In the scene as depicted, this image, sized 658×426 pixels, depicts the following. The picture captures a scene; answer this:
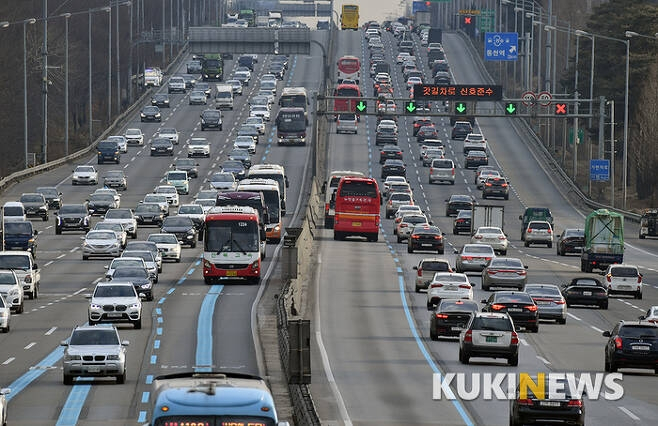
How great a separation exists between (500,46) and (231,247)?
290 ft

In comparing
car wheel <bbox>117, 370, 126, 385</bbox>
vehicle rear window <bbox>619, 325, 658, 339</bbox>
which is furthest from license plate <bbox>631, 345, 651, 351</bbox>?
car wheel <bbox>117, 370, 126, 385</bbox>

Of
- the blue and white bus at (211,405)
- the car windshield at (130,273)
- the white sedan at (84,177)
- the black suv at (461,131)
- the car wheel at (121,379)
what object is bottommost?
the car wheel at (121,379)

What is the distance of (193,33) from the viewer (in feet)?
557

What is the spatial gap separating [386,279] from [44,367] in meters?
28.1

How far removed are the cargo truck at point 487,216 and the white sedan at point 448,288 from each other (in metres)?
28.8

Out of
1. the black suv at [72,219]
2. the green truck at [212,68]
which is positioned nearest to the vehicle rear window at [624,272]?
the black suv at [72,219]

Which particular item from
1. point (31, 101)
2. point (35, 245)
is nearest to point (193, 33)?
point (31, 101)

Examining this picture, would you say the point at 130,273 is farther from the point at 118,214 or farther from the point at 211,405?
the point at 211,405

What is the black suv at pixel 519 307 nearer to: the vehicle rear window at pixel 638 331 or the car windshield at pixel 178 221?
the vehicle rear window at pixel 638 331

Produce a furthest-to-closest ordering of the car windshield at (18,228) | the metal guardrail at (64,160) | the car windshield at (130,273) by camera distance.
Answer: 1. the metal guardrail at (64,160)
2. the car windshield at (18,228)
3. the car windshield at (130,273)

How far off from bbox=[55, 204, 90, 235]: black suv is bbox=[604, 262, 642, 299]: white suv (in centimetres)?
2985

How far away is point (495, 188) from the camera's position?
355ft

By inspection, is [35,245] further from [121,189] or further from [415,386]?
[415,386]

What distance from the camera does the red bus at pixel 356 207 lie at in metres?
79.7
